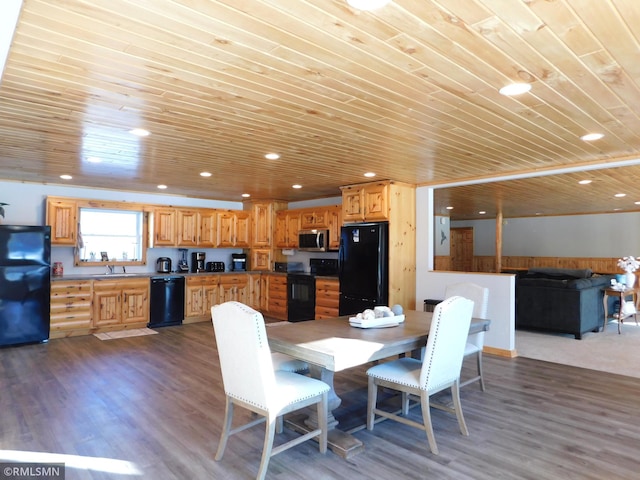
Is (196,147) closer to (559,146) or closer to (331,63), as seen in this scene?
(331,63)

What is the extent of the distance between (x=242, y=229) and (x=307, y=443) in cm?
590

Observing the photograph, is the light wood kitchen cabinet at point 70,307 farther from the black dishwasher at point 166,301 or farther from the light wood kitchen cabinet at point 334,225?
the light wood kitchen cabinet at point 334,225

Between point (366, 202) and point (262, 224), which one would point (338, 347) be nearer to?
point (366, 202)

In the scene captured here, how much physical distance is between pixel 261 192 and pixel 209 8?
560cm

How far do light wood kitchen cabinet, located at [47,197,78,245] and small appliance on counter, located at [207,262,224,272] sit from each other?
2.34m

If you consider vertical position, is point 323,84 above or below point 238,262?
above

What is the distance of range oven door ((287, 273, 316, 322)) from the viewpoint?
7.11 meters

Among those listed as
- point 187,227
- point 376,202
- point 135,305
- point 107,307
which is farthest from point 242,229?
point 376,202

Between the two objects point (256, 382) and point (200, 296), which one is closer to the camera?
point (256, 382)

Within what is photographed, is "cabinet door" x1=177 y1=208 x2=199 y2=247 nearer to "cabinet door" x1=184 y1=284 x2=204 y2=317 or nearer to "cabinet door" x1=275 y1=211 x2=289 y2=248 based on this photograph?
"cabinet door" x1=184 y1=284 x2=204 y2=317

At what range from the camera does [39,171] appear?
5441 millimetres

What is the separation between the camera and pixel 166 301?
7.04 metres

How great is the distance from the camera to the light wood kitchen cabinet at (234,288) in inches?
305

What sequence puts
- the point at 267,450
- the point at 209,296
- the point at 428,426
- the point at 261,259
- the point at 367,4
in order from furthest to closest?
1. the point at 261,259
2. the point at 209,296
3. the point at 428,426
4. the point at 267,450
5. the point at 367,4
